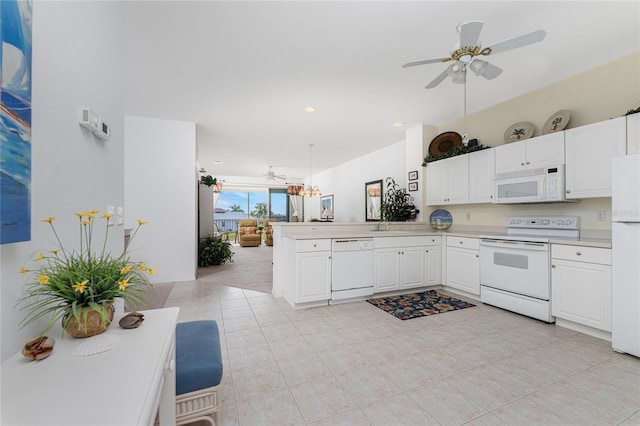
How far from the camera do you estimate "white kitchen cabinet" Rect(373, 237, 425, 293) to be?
3887 mm

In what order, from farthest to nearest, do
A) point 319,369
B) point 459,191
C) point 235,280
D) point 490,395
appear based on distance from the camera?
point 235,280
point 459,191
point 319,369
point 490,395

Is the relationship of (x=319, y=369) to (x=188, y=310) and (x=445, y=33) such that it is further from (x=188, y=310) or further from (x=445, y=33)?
A: (x=445, y=33)

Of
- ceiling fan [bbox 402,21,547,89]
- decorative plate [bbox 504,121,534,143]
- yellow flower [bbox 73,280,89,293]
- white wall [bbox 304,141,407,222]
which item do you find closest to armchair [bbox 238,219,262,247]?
white wall [bbox 304,141,407,222]

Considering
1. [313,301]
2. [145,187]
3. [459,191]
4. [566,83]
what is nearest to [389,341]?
[313,301]

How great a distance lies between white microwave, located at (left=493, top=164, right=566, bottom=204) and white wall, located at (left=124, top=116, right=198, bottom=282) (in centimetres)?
482

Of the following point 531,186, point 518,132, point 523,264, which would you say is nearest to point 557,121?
point 518,132

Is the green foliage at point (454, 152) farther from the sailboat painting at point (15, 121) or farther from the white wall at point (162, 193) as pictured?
the sailboat painting at point (15, 121)

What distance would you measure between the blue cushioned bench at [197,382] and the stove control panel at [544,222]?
3.88m

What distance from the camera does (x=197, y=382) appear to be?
1.33m

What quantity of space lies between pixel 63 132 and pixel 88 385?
1022 millimetres

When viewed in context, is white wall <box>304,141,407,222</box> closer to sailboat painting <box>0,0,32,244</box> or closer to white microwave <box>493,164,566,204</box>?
white microwave <box>493,164,566,204</box>

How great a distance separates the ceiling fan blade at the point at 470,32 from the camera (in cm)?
187

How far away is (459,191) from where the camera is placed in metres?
4.24

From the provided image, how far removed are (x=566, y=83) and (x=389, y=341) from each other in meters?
3.67
